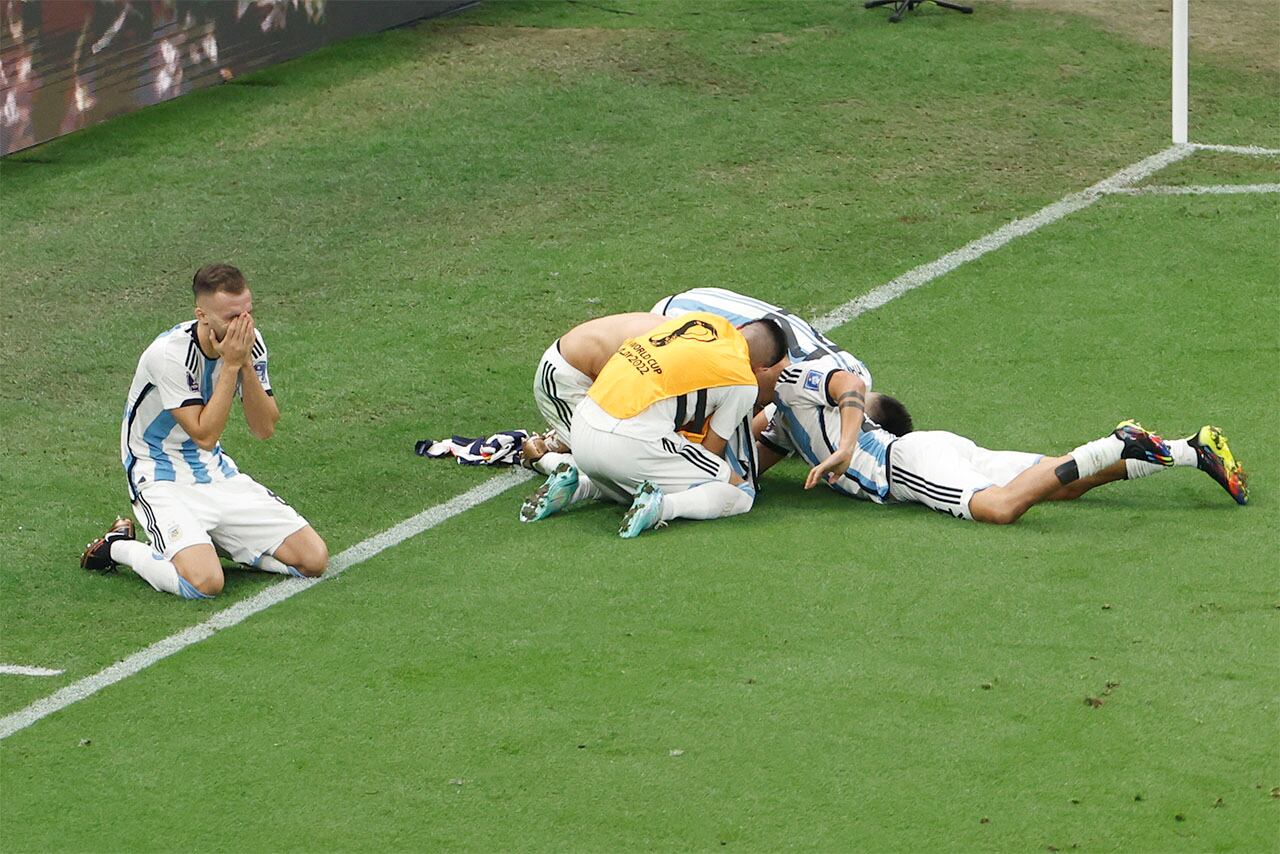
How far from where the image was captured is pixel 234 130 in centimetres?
1327

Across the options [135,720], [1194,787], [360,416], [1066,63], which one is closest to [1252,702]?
[1194,787]

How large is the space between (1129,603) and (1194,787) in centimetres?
129

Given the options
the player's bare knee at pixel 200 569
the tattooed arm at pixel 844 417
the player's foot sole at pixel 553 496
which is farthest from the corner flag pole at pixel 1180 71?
the player's bare knee at pixel 200 569

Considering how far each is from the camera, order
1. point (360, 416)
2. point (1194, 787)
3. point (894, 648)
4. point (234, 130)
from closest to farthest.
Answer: point (1194, 787)
point (894, 648)
point (360, 416)
point (234, 130)

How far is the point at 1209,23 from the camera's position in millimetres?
14664

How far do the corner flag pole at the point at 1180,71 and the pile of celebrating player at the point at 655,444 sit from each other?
5.26 m

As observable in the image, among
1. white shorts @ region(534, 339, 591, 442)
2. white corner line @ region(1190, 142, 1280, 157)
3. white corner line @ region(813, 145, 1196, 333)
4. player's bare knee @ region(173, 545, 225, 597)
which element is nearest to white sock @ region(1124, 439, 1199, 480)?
white shorts @ region(534, 339, 591, 442)

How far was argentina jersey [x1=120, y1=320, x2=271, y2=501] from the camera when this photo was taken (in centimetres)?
686

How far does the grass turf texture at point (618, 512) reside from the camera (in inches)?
211

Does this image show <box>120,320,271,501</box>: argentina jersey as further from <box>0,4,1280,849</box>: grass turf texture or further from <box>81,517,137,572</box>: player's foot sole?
<box>0,4,1280,849</box>: grass turf texture

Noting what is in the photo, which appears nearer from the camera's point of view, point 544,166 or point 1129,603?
point 1129,603

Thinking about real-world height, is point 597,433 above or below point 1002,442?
above

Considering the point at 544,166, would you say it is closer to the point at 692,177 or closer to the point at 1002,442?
the point at 692,177

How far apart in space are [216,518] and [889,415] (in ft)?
9.22
